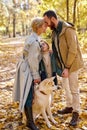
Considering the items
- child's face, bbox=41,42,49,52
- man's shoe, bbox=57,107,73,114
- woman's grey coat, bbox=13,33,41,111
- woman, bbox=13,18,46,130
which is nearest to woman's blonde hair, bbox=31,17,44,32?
woman, bbox=13,18,46,130

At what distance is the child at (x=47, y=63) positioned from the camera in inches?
203

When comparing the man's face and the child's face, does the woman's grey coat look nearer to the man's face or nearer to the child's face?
the child's face

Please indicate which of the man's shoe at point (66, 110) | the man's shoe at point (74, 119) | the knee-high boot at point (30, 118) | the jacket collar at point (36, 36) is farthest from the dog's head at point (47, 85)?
the man's shoe at point (66, 110)

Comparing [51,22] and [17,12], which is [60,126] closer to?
[51,22]

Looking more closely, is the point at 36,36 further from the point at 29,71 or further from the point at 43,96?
the point at 43,96

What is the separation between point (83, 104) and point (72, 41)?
2209 mm

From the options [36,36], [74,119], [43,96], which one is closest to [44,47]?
[36,36]

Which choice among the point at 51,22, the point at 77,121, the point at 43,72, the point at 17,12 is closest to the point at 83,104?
the point at 77,121

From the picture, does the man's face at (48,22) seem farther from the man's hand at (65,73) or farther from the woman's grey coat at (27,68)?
the man's hand at (65,73)

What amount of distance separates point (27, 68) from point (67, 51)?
73 centimetres

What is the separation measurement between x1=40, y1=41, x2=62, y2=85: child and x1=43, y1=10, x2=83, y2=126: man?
0.11m

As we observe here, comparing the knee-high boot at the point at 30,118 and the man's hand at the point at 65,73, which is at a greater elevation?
the man's hand at the point at 65,73

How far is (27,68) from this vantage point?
517 centimetres

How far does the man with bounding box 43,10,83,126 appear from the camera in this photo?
513 cm
